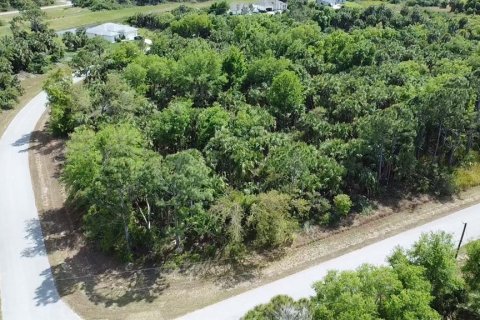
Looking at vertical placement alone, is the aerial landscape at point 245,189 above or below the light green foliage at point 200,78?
below

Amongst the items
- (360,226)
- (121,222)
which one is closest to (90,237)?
(121,222)

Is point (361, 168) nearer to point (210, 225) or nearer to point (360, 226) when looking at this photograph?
point (360, 226)

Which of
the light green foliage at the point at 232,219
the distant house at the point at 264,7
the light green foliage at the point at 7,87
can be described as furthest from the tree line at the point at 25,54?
the distant house at the point at 264,7

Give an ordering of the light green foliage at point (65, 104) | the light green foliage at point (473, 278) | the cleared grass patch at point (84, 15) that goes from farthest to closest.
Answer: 1. the cleared grass patch at point (84, 15)
2. the light green foliage at point (65, 104)
3. the light green foliage at point (473, 278)

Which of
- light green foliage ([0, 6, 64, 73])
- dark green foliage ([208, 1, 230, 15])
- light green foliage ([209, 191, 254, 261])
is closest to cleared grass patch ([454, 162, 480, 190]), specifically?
light green foliage ([209, 191, 254, 261])

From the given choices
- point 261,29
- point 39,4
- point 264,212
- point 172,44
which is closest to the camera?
point 264,212

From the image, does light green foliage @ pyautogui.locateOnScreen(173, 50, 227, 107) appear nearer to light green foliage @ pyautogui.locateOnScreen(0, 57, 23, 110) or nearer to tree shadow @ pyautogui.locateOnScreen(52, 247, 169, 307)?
light green foliage @ pyautogui.locateOnScreen(0, 57, 23, 110)

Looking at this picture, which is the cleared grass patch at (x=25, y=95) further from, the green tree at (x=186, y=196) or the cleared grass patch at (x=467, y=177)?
the cleared grass patch at (x=467, y=177)
